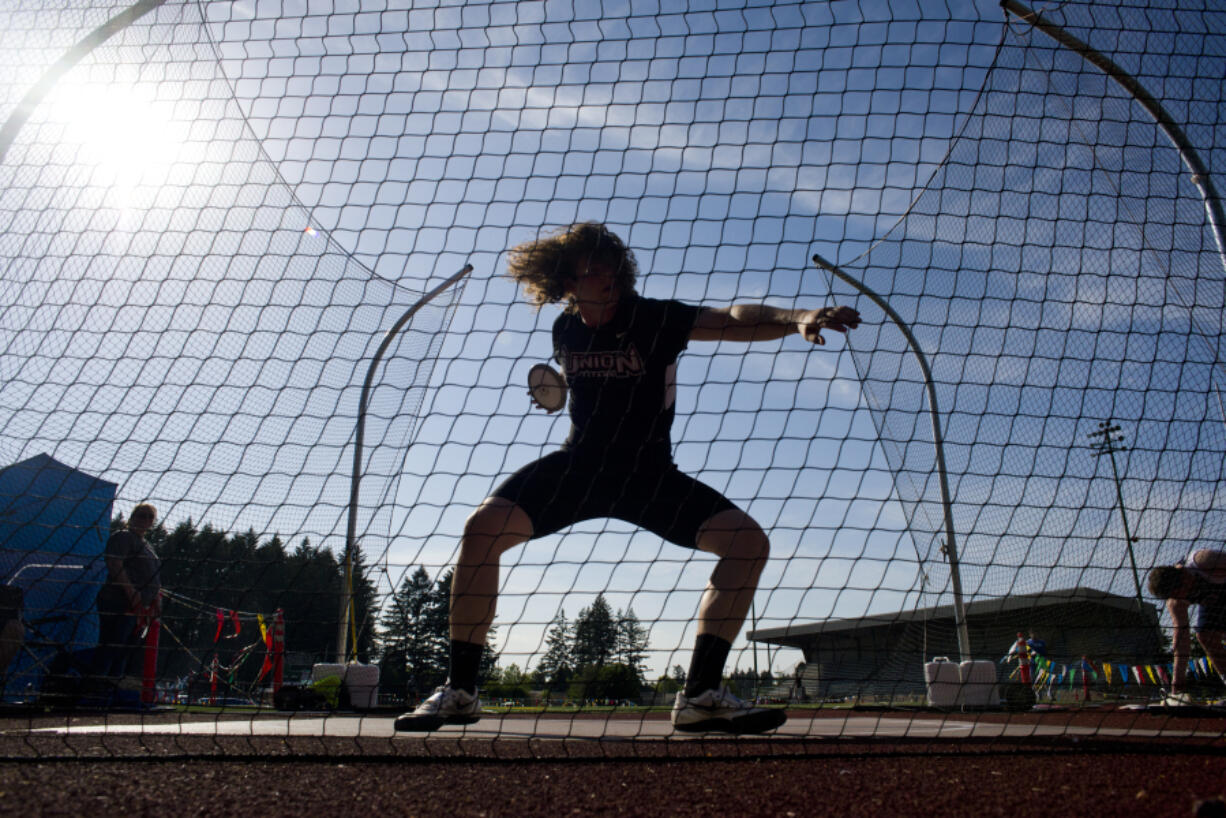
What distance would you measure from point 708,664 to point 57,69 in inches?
192

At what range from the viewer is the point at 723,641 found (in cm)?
263

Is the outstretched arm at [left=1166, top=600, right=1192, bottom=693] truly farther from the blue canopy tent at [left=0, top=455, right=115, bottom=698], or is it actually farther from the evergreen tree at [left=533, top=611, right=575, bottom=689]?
the blue canopy tent at [left=0, top=455, right=115, bottom=698]

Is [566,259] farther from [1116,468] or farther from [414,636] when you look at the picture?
[414,636]

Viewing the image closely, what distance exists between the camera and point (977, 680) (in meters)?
6.05

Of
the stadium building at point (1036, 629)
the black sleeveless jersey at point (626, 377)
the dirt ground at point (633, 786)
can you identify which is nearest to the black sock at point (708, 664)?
the dirt ground at point (633, 786)

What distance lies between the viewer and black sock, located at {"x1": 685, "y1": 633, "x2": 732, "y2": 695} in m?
2.61

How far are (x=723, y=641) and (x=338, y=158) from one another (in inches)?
121

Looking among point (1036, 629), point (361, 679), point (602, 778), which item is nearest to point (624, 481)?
point (602, 778)

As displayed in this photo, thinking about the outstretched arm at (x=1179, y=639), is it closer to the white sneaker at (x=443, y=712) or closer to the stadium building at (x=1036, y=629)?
the stadium building at (x=1036, y=629)

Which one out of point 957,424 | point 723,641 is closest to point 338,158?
point 723,641

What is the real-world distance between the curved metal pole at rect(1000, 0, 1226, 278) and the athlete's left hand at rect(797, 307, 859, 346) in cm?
233

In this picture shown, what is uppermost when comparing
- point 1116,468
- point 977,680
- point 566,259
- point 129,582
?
point 566,259

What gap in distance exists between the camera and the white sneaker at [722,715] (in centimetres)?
248

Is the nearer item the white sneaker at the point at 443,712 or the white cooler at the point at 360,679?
the white sneaker at the point at 443,712
